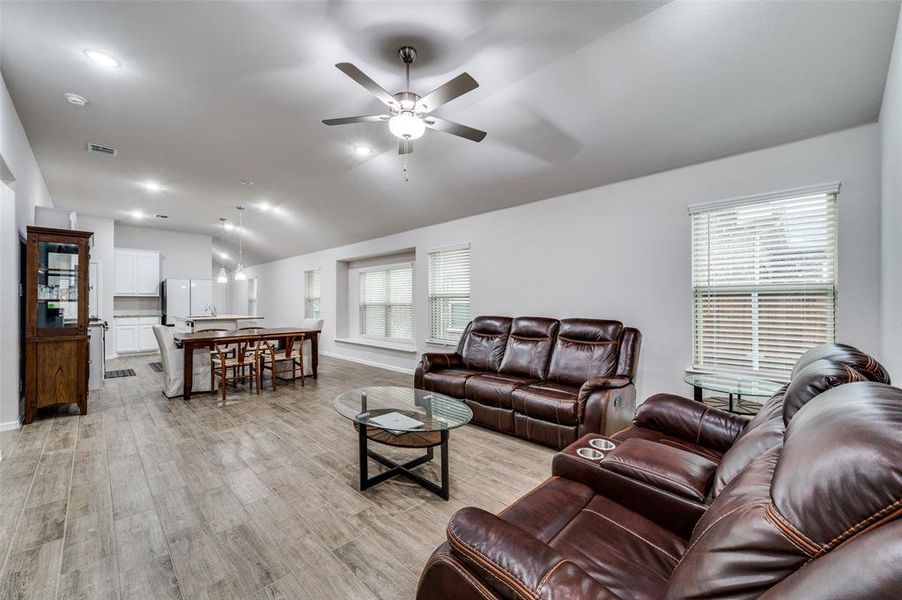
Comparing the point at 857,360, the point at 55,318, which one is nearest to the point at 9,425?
the point at 55,318

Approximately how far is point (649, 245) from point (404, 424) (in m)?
3.00

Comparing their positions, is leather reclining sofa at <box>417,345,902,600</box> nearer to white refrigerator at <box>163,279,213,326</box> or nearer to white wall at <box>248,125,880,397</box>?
white wall at <box>248,125,880,397</box>

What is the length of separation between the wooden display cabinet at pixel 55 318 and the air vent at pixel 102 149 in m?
1.09

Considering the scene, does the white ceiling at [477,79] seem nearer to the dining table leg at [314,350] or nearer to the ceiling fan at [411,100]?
the ceiling fan at [411,100]

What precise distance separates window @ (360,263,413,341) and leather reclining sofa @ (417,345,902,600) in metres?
5.37

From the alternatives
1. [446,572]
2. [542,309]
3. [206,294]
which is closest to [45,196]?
[206,294]

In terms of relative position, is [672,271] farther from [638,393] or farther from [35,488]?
[35,488]

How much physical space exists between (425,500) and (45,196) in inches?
293

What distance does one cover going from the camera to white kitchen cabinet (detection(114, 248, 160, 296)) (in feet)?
26.8

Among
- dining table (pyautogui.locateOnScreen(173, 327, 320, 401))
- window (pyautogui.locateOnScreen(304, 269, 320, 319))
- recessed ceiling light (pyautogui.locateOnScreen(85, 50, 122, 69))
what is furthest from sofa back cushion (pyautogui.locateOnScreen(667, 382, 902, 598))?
Result: window (pyautogui.locateOnScreen(304, 269, 320, 319))

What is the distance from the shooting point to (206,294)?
902 cm

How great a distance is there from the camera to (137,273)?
8.36 m

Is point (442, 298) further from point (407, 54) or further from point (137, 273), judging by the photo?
point (137, 273)

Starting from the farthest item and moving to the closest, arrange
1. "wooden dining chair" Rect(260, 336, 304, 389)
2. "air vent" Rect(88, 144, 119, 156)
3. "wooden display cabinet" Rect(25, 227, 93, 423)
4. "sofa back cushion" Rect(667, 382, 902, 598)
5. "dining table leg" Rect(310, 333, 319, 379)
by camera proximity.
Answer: "dining table leg" Rect(310, 333, 319, 379), "wooden dining chair" Rect(260, 336, 304, 389), "air vent" Rect(88, 144, 119, 156), "wooden display cabinet" Rect(25, 227, 93, 423), "sofa back cushion" Rect(667, 382, 902, 598)
